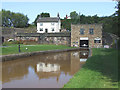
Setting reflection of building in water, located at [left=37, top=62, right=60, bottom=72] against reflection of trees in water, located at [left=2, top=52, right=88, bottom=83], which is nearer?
reflection of trees in water, located at [left=2, top=52, right=88, bottom=83]

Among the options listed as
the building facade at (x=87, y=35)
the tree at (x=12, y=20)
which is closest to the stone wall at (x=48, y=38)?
the building facade at (x=87, y=35)

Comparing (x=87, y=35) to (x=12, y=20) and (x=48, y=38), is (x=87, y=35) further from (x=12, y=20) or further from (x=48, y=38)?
(x=12, y=20)

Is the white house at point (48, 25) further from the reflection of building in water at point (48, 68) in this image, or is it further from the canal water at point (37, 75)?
the reflection of building in water at point (48, 68)

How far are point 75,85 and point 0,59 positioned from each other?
11621mm

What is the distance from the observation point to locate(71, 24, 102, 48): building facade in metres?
36.8

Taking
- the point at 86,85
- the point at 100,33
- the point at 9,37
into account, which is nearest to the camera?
the point at 86,85

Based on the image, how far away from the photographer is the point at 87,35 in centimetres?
3734

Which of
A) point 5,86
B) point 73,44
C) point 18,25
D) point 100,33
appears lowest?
point 5,86

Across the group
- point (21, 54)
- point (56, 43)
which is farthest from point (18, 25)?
point (21, 54)

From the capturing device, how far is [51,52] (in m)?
26.5

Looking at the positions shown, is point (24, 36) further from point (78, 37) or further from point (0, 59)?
point (0, 59)

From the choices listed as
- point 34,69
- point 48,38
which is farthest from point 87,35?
point 34,69

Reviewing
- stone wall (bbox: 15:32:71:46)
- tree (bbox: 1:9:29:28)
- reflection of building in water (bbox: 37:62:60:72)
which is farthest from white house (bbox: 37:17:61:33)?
reflection of building in water (bbox: 37:62:60:72)

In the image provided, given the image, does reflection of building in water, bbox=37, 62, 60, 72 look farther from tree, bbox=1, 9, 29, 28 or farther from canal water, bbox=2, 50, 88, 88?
tree, bbox=1, 9, 29, 28
